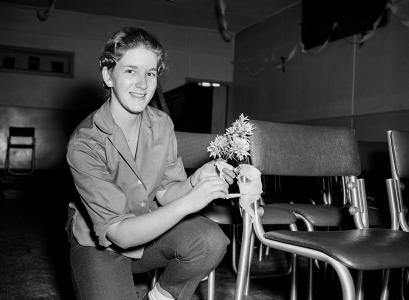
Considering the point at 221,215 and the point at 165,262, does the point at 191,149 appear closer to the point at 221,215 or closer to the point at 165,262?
the point at 221,215

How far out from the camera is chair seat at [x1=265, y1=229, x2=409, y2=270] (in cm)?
118

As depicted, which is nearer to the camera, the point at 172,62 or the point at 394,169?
the point at 394,169

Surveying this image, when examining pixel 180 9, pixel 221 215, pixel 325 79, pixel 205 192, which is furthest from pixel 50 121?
pixel 205 192

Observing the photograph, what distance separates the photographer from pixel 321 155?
1872mm

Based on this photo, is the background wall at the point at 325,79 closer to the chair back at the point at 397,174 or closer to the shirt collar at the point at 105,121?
the chair back at the point at 397,174

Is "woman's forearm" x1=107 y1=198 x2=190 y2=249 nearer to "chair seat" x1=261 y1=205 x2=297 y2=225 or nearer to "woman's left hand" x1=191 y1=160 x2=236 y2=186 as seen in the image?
"woman's left hand" x1=191 y1=160 x2=236 y2=186

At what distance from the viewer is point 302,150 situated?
Answer: 72.5 inches

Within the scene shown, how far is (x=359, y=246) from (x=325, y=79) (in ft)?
18.0

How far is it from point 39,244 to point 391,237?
2.85 meters

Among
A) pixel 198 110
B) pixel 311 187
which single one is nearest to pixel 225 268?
pixel 311 187

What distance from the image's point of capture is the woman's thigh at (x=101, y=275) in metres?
1.33

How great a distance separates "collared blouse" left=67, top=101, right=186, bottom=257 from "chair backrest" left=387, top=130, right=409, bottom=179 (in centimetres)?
94

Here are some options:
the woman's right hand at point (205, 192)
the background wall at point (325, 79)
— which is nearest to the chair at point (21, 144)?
the background wall at point (325, 79)

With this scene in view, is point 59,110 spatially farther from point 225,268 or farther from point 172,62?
point 225,268
